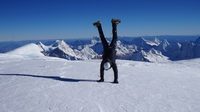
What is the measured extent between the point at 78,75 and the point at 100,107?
394 cm

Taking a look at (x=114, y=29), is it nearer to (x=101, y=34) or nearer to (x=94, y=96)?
(x=101, y=34)

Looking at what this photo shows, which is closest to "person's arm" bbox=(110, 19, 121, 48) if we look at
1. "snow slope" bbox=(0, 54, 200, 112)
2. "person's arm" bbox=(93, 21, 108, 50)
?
"person's arm" bbox=(93, 21, 108, 50)

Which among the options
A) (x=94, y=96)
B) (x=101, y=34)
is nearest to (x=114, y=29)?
(x=101, y=34)

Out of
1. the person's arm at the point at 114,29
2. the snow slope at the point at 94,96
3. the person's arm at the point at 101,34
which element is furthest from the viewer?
the person's arm at the point at 101,34

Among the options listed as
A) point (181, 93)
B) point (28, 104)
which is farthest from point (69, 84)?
point (181, 93)

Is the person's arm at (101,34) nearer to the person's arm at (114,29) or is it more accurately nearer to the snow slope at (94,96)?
the person's arm at (114,29)

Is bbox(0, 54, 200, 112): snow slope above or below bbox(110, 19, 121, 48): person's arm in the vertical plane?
below

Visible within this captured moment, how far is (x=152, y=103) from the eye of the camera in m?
5.04

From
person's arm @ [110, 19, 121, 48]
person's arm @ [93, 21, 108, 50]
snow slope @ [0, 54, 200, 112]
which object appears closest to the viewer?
snow slope @ [0, 54, 200, 112]

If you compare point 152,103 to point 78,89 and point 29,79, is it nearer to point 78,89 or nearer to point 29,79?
point 78,89

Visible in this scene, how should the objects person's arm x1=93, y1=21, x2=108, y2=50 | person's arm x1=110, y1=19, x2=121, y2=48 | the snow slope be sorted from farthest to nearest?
person's arm x1=93, y1=21, x2=108, y2=50 → person's arm x1=110, y1=19, x2=121, y2=48 → the snow slope

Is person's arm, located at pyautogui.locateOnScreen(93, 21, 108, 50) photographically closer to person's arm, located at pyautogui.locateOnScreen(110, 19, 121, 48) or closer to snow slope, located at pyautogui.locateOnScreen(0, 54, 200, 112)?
person's arm, located at pyautogui.locateOnScreen(110, 19, 121, 48)

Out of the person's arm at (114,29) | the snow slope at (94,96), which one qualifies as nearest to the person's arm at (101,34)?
the person's arm at (114,29)

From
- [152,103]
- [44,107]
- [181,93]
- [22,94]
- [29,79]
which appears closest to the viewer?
[44,107]
